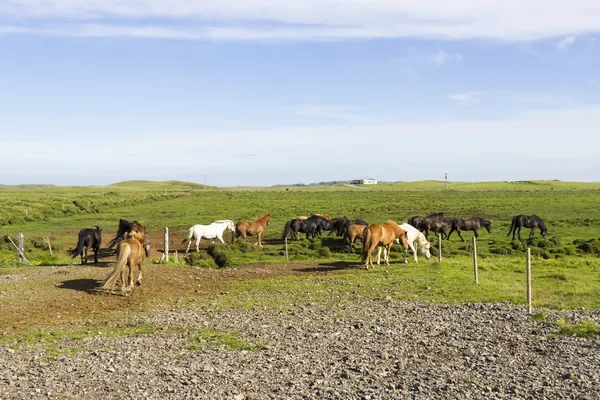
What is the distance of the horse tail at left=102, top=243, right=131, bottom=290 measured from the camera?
15219 mm

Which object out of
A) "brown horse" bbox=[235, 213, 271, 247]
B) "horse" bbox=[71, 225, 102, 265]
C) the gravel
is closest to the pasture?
the gravel

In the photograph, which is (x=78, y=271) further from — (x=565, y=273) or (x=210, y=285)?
(x=565, y=273)

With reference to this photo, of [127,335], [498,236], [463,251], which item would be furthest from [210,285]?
[498,236]

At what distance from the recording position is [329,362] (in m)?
9.89

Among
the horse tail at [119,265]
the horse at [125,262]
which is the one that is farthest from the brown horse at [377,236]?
the horse tail at [119,265]

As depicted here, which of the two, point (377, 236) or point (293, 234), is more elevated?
point (377, 236)

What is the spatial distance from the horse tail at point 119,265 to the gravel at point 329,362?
2.41 metres

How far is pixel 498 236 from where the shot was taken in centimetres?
3712

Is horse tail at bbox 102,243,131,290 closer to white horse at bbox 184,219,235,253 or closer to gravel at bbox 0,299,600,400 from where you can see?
gravel at bbox 0,299,600,400

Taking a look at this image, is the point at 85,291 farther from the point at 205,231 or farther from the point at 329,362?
the point at 205,231

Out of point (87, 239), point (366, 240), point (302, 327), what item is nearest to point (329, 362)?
point (302, 327)

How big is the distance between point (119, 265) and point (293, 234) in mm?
21330

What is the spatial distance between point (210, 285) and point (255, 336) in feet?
22.7

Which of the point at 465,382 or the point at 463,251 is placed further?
the point at 463,251
